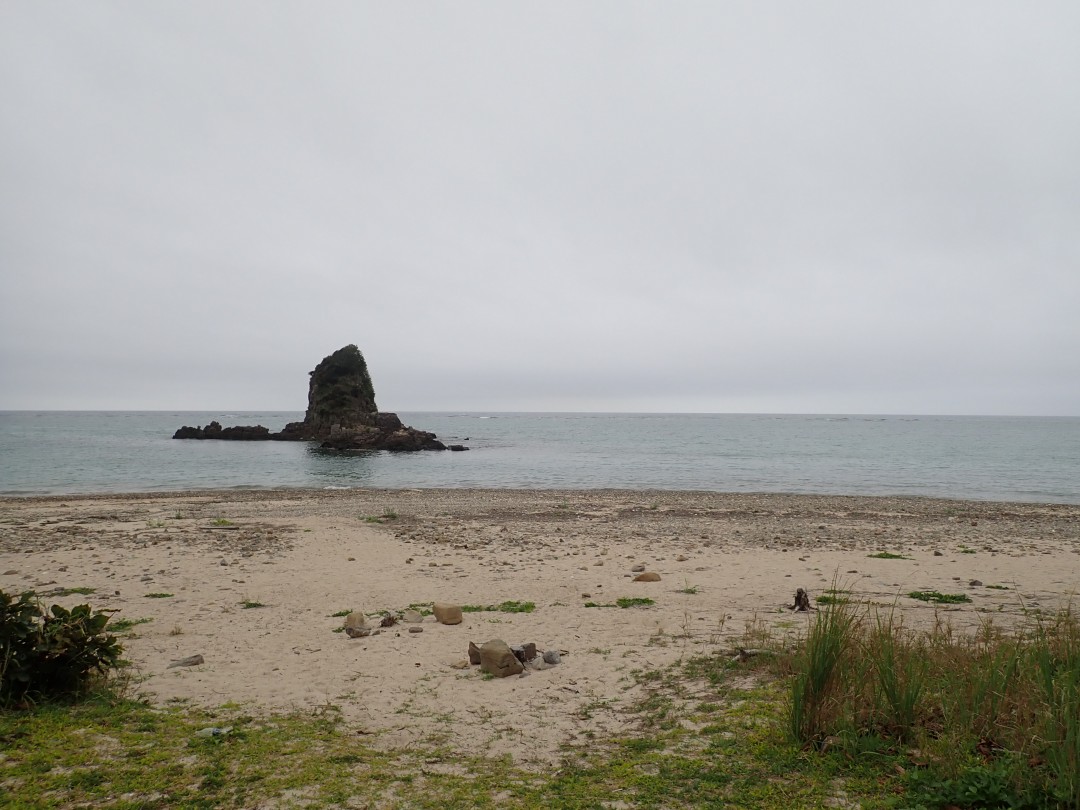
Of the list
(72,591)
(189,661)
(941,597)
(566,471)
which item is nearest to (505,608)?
(189,661)

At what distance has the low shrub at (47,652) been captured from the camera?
19.0 ft

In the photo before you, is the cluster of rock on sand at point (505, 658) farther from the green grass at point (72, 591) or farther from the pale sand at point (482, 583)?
the green grass at point (72, 591)

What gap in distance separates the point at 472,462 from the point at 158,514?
35.5 m

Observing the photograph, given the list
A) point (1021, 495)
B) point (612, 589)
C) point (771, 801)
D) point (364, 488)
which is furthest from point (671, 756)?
point (1021, 495)

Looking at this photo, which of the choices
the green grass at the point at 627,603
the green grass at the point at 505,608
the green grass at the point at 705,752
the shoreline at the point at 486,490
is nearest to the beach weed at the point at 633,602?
the green grass at the point at 627,603

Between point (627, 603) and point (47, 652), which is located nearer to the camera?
point (47, 652)

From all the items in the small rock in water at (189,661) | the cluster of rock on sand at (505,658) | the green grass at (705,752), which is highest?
the green grass at (705,752)

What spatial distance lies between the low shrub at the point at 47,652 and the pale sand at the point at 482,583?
770 millimetres

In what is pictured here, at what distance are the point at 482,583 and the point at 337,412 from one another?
8426 centimetres

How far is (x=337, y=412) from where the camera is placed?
91438mm

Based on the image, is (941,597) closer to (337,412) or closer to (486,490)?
(486,490)

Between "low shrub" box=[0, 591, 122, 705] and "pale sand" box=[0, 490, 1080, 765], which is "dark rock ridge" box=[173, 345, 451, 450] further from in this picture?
"low shrub" box=[0, 591, 122, 705]

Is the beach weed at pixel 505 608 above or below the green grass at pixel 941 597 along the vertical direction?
below

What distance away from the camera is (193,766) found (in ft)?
16.0
